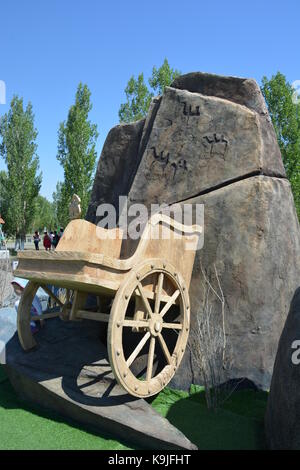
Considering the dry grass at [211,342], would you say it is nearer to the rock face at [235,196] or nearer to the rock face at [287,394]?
the rock face at [235,196]

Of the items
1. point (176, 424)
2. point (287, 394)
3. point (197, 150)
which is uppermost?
point (197, 150)

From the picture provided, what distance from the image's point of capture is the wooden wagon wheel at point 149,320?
10.6 ft

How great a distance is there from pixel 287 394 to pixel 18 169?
21.9m

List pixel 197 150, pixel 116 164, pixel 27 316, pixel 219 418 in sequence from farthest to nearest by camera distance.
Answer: pixel 116 164 < pixel 197 150 < pixel 27 316 < pixel 219 418

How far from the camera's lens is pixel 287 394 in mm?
2742

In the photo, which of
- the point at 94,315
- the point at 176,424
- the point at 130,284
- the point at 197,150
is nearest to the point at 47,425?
the point at 94,315

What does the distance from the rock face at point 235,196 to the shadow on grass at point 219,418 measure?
8.4 inches

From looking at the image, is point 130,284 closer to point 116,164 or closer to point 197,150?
point 197,150

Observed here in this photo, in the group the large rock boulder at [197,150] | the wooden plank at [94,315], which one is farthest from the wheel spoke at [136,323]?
the large rock boulder at [197,150]

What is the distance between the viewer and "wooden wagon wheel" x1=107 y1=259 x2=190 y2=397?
3.22m

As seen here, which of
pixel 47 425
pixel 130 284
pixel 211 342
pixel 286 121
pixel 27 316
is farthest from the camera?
pixel 286 121

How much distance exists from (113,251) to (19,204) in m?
19.5

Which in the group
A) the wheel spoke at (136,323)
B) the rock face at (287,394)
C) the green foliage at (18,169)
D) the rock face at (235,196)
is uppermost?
the green foliage at (18,169)
